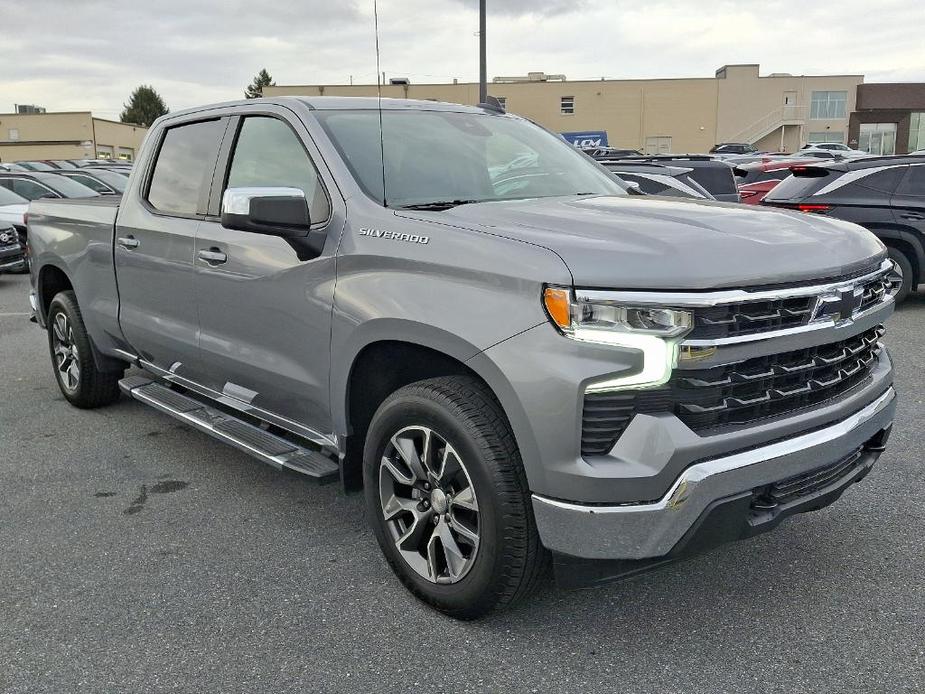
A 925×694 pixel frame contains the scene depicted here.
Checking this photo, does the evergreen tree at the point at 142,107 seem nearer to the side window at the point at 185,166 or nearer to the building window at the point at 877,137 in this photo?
the building window at the point at 877,137

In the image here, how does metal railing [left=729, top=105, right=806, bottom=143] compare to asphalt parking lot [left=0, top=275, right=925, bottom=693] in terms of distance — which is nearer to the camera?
asphalt parking lot [left=0, top=275, right=925, bottom=693]

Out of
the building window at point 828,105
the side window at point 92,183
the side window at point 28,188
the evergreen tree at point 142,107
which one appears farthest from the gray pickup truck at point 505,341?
the evergreen tree at point 142,107

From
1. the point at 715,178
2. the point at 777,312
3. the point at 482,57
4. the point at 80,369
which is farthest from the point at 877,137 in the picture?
the point at 777,312

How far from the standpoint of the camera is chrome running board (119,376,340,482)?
3.58 m

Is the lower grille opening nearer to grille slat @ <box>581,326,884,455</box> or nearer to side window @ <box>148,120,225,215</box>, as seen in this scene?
grille slat @ <box>581,326,884,455</box>

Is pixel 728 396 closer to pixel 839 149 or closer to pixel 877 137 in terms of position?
pixel 839 149

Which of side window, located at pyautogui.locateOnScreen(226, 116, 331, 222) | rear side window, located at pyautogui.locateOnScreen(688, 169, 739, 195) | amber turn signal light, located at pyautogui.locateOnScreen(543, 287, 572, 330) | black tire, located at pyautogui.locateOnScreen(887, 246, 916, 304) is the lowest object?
black tire, located at pyautogui.locateOnScreen(887, 246, 916, 304)

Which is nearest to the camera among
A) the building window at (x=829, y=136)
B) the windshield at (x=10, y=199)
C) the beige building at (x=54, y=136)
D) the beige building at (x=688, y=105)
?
the windshield at (x=10, y=199)

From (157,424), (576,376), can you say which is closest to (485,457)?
(576,376)

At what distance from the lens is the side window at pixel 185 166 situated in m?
4.39

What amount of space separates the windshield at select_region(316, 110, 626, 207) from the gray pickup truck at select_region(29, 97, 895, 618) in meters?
0.02

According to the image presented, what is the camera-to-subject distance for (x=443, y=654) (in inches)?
115

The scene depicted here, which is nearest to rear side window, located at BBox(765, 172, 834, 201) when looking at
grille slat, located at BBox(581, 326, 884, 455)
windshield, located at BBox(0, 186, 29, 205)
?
grille slat, located at BBox(581, 326, 884, 455)

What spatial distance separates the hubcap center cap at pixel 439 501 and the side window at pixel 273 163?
→ 120 cm
